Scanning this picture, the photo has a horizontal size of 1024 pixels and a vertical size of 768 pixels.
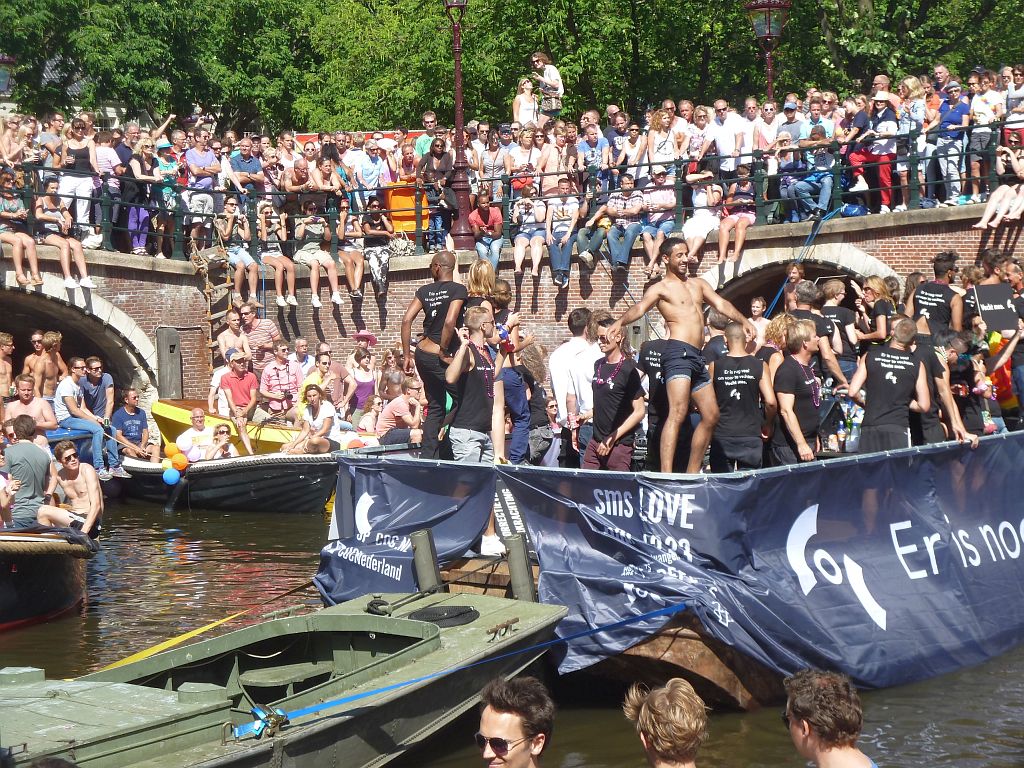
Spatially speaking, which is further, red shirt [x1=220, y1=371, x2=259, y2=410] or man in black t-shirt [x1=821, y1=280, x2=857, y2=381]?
red shirt [x1=220, y1=371, x2=259, y2=410]

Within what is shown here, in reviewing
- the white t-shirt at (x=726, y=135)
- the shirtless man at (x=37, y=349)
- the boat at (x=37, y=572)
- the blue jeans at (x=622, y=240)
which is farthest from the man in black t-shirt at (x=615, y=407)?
the shirtless man at (x=37, y=349)

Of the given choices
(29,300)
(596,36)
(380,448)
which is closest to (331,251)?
(29,300)

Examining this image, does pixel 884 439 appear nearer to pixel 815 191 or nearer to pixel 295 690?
pixel 295 690

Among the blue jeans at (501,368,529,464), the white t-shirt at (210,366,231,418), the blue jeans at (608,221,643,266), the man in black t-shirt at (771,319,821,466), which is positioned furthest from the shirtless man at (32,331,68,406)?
the man in black t-shirt at (771,319,821,466)

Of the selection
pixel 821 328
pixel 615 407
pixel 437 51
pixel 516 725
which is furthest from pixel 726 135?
pixel 516 725

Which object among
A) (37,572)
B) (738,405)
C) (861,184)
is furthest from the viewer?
(861,184)

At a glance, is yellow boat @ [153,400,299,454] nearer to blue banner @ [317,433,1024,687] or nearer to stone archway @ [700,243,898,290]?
stone archway @ [700,243,898,290]

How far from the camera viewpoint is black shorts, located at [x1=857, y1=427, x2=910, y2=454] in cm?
991

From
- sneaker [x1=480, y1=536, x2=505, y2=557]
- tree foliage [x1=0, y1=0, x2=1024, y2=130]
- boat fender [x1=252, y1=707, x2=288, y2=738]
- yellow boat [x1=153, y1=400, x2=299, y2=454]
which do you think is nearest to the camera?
boat fender [x1=252, y1=707, x2=288, y2=738]

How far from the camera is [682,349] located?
9.57 metres

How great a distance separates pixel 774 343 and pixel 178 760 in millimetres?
5763

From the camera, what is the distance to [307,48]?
4112 cm

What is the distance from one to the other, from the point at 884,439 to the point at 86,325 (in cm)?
1509

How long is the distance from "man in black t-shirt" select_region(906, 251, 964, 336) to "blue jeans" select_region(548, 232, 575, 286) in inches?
330
